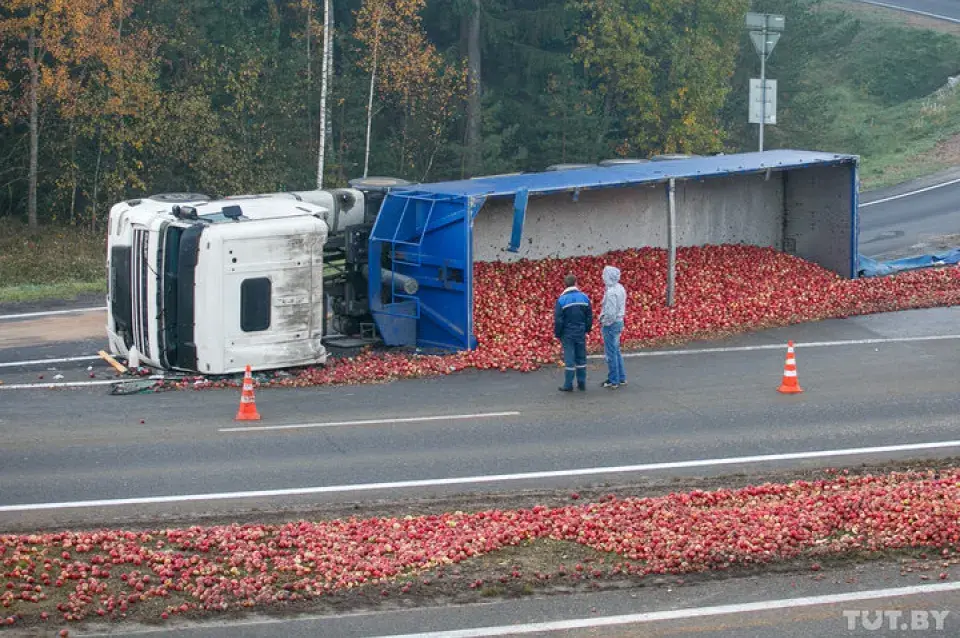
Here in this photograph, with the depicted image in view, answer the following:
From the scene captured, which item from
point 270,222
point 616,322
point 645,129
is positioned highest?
point 645,129

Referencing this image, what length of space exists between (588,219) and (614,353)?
244 inches

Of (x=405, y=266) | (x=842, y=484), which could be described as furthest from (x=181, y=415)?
(x=842, y=484)

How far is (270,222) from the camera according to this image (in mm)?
18469

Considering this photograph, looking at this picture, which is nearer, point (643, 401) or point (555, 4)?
point (643, 401)

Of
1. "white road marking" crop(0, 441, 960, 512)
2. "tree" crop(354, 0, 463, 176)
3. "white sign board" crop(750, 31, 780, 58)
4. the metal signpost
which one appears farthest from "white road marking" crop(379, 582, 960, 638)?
"tree" crop(354, 0, 463, 176)

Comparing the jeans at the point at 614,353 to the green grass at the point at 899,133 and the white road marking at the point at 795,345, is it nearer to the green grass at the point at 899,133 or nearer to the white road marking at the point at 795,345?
the white road marking at the point at 795,345

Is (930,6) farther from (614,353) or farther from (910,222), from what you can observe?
(614,353)

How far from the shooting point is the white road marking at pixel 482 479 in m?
12.8

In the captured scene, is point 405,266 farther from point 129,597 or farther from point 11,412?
point 129,597

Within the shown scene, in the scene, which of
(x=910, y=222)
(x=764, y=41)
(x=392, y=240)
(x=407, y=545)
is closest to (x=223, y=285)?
(x=392, y=240)

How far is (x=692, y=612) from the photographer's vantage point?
32.6 ft

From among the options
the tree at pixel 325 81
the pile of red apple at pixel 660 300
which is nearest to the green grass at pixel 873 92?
the tree at pixel 325 81

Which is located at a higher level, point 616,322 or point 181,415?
point 616,322

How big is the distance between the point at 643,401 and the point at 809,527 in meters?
5.75
